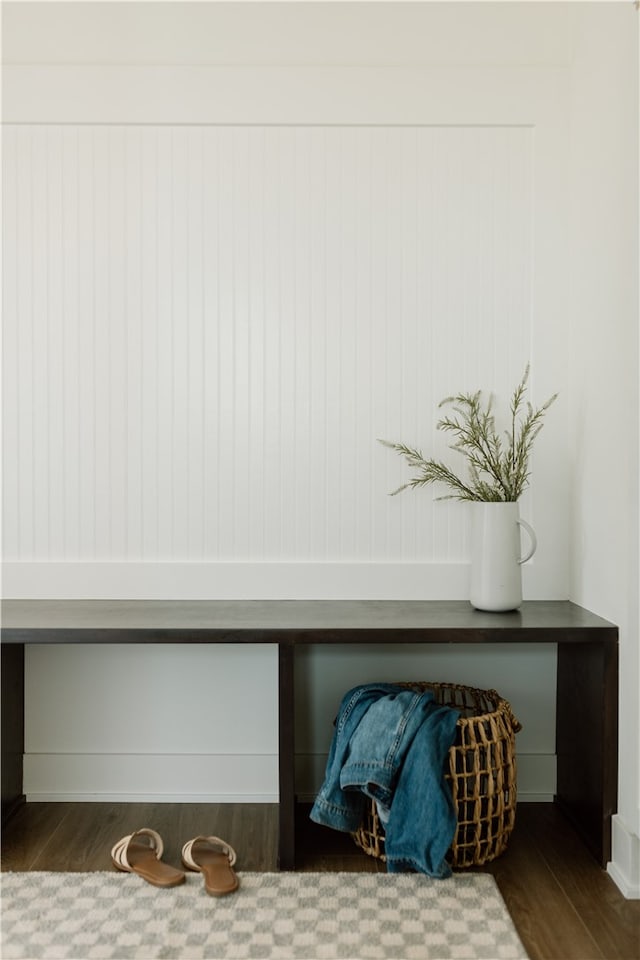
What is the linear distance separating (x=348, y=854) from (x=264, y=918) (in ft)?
1.22

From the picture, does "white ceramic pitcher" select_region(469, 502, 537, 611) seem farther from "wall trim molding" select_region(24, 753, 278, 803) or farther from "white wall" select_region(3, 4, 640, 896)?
"wall trim molding" select_region(24, 753, 278, 803)

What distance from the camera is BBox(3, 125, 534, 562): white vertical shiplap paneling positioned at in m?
2.39

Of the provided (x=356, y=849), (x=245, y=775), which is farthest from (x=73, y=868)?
(x=356, y=849)

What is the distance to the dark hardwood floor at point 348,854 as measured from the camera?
171 cm

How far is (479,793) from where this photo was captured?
199 cm

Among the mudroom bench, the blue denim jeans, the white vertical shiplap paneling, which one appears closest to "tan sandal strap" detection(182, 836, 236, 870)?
the mudroom bench

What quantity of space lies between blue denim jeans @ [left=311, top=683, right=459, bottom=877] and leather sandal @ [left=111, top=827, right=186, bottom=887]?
39 cm

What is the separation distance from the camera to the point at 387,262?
7.85 feet

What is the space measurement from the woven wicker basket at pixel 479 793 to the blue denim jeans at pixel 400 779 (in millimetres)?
50

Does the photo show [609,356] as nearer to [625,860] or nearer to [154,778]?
[625,860]

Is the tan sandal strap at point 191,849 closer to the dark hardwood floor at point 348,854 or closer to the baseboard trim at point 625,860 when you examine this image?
the dark hardwood floor at point 348,854

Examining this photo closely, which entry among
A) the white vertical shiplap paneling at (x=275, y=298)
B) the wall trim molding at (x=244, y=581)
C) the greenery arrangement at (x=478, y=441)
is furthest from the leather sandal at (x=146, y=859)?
the greenery arrangement at (x=478, y=441)

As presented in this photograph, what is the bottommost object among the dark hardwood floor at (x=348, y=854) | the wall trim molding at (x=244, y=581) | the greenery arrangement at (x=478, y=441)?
the dark hardwood floor at (x=348, y=854)

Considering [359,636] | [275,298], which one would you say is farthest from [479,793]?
[275,298]
